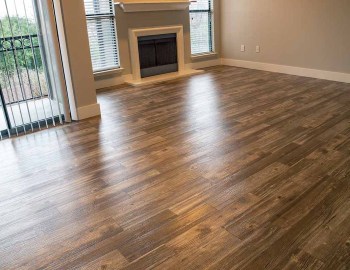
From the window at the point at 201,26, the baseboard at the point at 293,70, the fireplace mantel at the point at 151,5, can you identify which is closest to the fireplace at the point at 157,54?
the fireplace mantel at the point at 151,5

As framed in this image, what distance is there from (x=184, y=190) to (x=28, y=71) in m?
2.22

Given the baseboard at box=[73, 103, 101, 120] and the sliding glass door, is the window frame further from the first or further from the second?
the sliding glass door

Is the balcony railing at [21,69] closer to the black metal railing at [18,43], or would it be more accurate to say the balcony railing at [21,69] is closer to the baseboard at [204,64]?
the black metal railing at [18,43]

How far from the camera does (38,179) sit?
2422 mm

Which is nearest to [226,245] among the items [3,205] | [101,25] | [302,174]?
[302,174]

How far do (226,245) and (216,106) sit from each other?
2477 mm

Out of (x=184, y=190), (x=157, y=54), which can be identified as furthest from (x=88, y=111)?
(x=157, y=54)

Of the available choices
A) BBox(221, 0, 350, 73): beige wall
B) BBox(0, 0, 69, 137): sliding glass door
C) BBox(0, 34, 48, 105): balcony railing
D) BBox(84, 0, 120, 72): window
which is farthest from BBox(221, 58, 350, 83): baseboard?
BBox(0, 34, 48, 105): balcony railing

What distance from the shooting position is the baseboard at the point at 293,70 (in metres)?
4.81

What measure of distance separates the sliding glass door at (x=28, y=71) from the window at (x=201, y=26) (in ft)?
11.0

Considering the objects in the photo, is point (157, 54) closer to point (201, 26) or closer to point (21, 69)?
point (201, 26)

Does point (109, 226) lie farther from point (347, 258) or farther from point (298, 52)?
point (298, 52)

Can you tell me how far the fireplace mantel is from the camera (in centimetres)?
497

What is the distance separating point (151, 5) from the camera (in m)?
5.20
